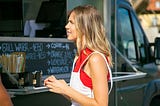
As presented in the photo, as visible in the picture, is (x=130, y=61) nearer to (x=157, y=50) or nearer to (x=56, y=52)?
(x=157, y=50)

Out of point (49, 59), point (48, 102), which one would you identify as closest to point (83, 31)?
point (48, 102)

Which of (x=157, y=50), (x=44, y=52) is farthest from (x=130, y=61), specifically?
(x=44, y=52)

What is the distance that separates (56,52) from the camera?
15.2 ft

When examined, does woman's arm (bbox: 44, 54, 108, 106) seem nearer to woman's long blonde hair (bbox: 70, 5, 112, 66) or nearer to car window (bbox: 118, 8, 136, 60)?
woman's long blonde hair (bbox: 70, 5, 112, 66)

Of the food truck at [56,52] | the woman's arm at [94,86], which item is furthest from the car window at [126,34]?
the woman's arm at [94,86]

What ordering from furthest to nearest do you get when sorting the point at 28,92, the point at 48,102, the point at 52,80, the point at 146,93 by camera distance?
the point at 146,93
the point at 48,102
the point at 28,92
the point at 52,80

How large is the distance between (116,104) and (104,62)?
2665 mm

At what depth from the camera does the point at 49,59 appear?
177 inches

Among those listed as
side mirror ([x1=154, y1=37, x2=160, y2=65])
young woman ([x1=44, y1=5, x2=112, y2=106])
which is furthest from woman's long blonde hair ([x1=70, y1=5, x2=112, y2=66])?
side mirror ([x1=154, y1=37, x2=160, y2=65])

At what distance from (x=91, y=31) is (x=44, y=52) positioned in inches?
65.0

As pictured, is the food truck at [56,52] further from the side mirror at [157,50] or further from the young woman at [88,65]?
the young woman at [88,65]

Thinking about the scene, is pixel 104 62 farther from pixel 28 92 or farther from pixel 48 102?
pixel 48 102

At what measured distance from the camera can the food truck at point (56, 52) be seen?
390 cm

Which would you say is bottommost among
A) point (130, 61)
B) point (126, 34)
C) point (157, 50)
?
point (130, 61)
